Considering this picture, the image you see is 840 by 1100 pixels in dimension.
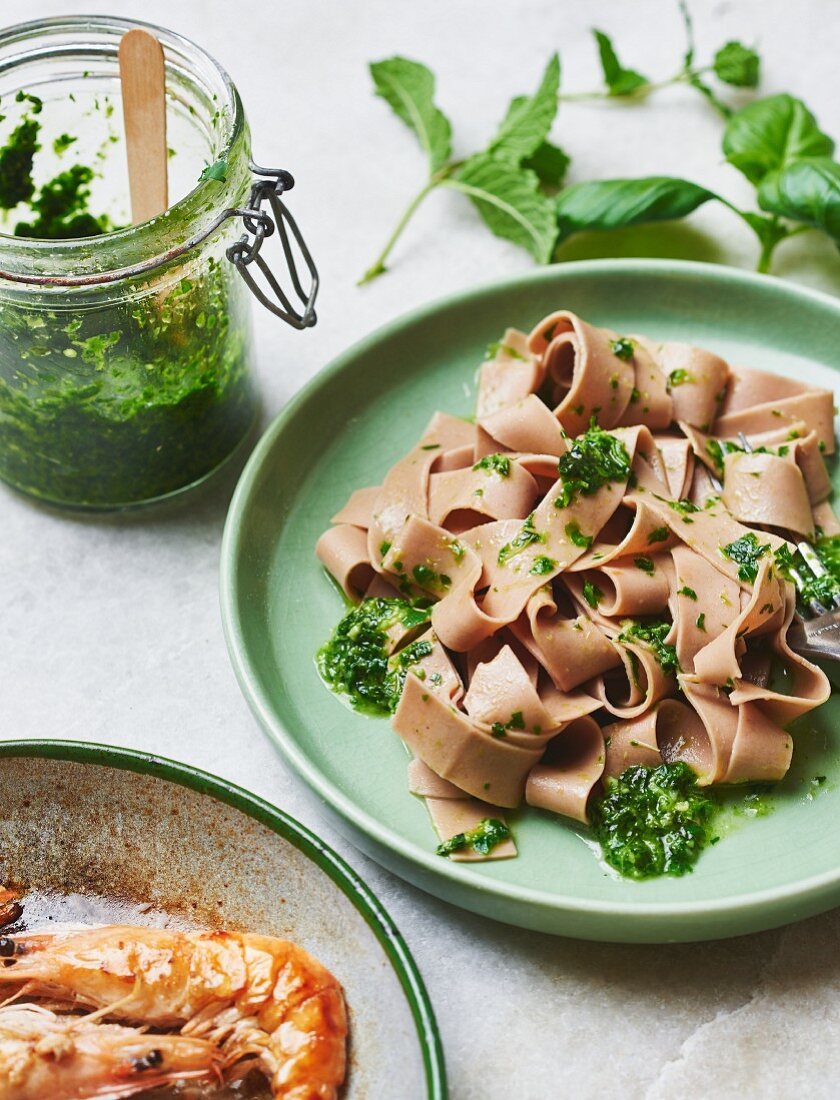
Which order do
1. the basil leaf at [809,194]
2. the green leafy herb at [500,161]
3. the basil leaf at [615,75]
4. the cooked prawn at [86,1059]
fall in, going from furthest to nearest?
1. the basil leaf at [615,75]
2. the green leafy herb at [500,161]
3. the basil leaf at [809,194]
4. the cooked prawn at [86,1059]

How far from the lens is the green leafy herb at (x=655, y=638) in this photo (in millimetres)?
2830

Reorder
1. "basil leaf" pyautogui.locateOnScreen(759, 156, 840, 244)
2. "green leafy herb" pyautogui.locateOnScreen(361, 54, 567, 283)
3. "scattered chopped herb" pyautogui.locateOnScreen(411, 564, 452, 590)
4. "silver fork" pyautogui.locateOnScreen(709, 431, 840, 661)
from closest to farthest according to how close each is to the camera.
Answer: "silver fork" pyautogui.locateOnScreen(709, 431, 840, 661)
"scattered chopped herb" pyautogui.locateOnScreen(411, 564, 452, 590)
"basil leaf" pyautogui.locateOnScreen(759, 156, 840, 244)
"green leafy herb" pyautogui.locateOnScreen(361, 54, 567, 283)

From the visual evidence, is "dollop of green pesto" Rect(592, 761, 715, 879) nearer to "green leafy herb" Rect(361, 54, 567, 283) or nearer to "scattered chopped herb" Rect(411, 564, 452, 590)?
"scattered chopped herb" Rect(411, 564, 452, 590)

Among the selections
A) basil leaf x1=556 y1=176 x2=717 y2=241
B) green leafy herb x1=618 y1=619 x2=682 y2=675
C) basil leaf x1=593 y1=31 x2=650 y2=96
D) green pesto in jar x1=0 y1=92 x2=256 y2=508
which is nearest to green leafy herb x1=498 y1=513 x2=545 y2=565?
green leafy herb x1=618 y1=619 x2=682 y2=675

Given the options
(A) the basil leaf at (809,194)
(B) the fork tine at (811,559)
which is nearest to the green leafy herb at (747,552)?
(B) the fork tine at (811,559)

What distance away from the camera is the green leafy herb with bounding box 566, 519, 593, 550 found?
2969 millimetres

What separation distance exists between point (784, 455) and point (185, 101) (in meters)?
1.76

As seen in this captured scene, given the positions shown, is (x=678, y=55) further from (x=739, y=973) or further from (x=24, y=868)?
(x=24, y=868)

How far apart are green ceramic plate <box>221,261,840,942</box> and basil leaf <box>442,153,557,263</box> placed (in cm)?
27

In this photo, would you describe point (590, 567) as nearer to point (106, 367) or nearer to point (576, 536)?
point (576, 536)

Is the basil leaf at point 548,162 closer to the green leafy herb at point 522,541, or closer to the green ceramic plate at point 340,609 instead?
the green ceramic plate at point 340,609

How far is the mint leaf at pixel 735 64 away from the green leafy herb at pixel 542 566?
2167 millimetres

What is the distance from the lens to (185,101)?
3.16m

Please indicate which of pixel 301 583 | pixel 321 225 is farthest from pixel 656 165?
pixel 301 583
